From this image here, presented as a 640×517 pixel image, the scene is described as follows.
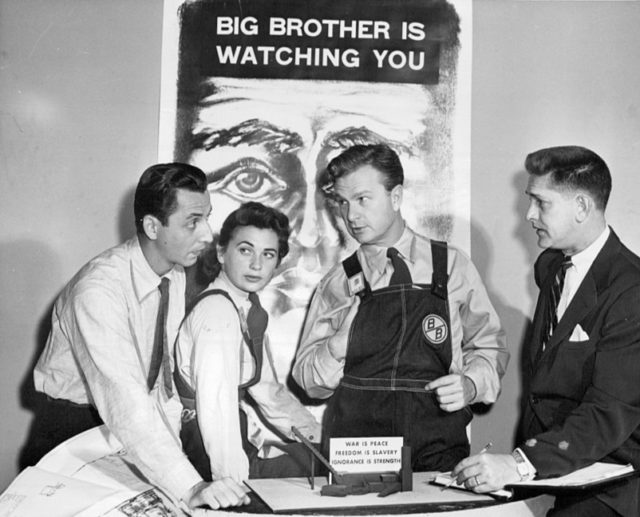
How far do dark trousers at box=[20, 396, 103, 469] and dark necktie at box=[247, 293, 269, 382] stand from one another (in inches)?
16.2

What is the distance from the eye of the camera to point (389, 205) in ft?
6.40

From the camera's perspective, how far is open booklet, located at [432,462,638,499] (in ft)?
5.28

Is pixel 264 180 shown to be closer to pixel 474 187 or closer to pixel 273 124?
pixel 273 124

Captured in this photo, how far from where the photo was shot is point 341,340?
1898mm

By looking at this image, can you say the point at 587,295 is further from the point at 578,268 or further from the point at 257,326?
the point at 257,326

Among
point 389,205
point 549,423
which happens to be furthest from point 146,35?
point 549,423

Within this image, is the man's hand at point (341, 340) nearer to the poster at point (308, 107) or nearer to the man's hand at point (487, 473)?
the poster at point (308, 107)

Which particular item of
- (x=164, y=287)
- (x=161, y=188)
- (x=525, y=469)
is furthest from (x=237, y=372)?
(x=525, y=469)

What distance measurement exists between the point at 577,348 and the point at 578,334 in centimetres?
3

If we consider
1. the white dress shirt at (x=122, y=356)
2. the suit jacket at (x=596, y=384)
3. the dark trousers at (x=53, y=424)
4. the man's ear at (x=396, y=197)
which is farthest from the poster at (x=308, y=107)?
the dark trousers at (x=53, y=424)

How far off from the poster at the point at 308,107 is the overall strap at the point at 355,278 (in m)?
0.03

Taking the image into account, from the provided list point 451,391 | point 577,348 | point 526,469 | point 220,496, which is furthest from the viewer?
point 451,391

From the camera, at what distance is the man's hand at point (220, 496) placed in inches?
61.7

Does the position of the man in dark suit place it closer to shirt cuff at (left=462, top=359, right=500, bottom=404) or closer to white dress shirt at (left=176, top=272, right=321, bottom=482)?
shirt cuff at (left=462, top=359, right=500, bottom=404)
